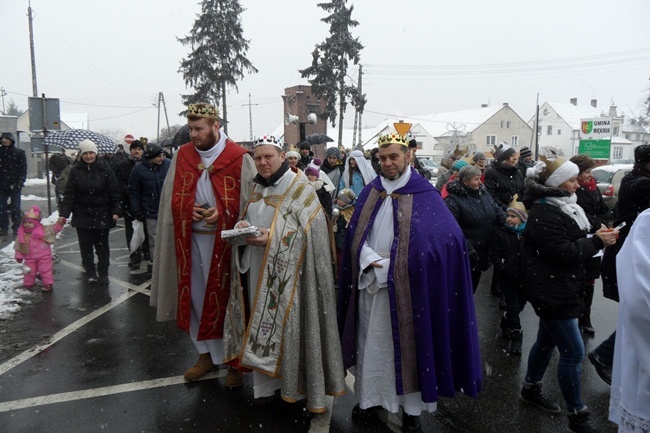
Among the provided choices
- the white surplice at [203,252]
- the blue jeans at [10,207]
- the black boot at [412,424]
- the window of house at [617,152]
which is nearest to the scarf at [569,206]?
the black boot at [412,424]

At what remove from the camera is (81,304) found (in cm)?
593

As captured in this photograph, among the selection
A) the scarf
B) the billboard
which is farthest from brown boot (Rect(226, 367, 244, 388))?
the billboard

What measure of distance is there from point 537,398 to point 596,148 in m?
22.7

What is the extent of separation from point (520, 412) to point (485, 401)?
27 cm

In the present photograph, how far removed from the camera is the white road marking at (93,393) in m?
3.51

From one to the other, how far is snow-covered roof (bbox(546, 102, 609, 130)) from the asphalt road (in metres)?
65.9

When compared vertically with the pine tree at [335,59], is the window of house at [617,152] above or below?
below

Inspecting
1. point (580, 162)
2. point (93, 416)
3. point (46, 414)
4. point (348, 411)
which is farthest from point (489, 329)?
point (46, 414)

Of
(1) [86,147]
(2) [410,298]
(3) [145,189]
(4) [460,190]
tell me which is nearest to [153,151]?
(3) [145,189]

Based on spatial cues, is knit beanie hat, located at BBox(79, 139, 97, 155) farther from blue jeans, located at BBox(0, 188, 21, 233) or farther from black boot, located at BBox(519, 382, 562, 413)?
black boot, located at BBox(519, 382, 562, 413)

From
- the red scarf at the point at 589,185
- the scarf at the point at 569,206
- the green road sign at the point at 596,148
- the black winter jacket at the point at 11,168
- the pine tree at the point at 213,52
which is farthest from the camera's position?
the pine tree at the point at 213,52

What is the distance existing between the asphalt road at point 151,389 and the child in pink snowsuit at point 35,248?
90cm

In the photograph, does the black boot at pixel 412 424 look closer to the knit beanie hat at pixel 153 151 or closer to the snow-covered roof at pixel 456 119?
the knit beanie hat at pixel 153 151

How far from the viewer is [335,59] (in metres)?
30.3
